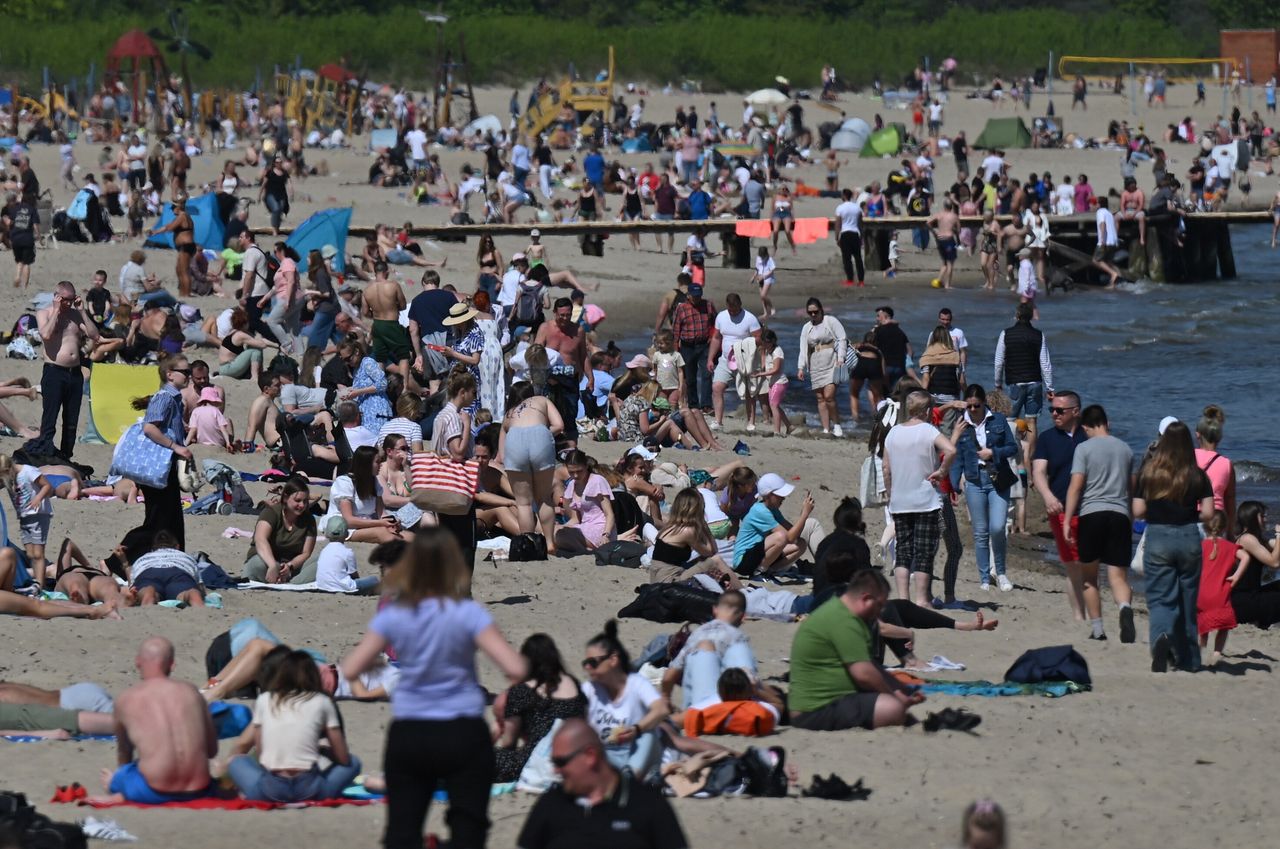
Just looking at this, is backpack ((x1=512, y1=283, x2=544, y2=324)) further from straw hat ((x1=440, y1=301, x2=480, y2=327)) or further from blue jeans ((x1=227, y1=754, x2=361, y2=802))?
blue jeans ((x1=227, y1=754, x2=361, y2=802))

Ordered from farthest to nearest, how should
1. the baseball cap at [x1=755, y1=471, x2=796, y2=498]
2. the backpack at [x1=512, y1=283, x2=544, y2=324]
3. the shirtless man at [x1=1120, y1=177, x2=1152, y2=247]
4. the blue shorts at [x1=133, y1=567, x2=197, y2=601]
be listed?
the shirtless man at [x1=1120, y1=177, x2=1152, y2=247] → the backpack at [x1=512, y1=283, x2=544, y2=324] → the baseball cap at [x1=755, y1=471, x2=796, y2=498] → the blue shorts at [x1=133, y1=567, x2=197, y2=601]

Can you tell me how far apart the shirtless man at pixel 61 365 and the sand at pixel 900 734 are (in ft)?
2.26

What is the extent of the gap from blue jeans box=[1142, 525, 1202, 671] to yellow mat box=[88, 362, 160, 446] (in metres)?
9.29

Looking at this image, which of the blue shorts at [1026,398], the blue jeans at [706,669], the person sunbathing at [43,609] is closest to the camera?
the blue jeans at [706,669]

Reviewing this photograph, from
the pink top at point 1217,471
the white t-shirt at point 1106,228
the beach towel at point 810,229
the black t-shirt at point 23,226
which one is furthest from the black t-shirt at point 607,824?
the white t-shirt at point 1106,228

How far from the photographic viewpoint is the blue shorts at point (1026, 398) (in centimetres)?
1567

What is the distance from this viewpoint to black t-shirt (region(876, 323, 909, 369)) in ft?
60.0

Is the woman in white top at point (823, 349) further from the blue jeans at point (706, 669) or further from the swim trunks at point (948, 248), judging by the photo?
the swim trunks at point (948, 248)

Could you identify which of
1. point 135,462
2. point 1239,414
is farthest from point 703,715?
point 1239,414

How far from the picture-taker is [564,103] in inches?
1928

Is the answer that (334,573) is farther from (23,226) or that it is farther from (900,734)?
(23,226)

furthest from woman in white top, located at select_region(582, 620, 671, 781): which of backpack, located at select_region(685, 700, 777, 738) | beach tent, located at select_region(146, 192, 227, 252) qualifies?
beach tent, located at select_region(146, 192, 227, 252)

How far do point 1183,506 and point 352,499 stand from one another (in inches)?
213

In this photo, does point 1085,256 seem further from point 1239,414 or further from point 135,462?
point 135,462
